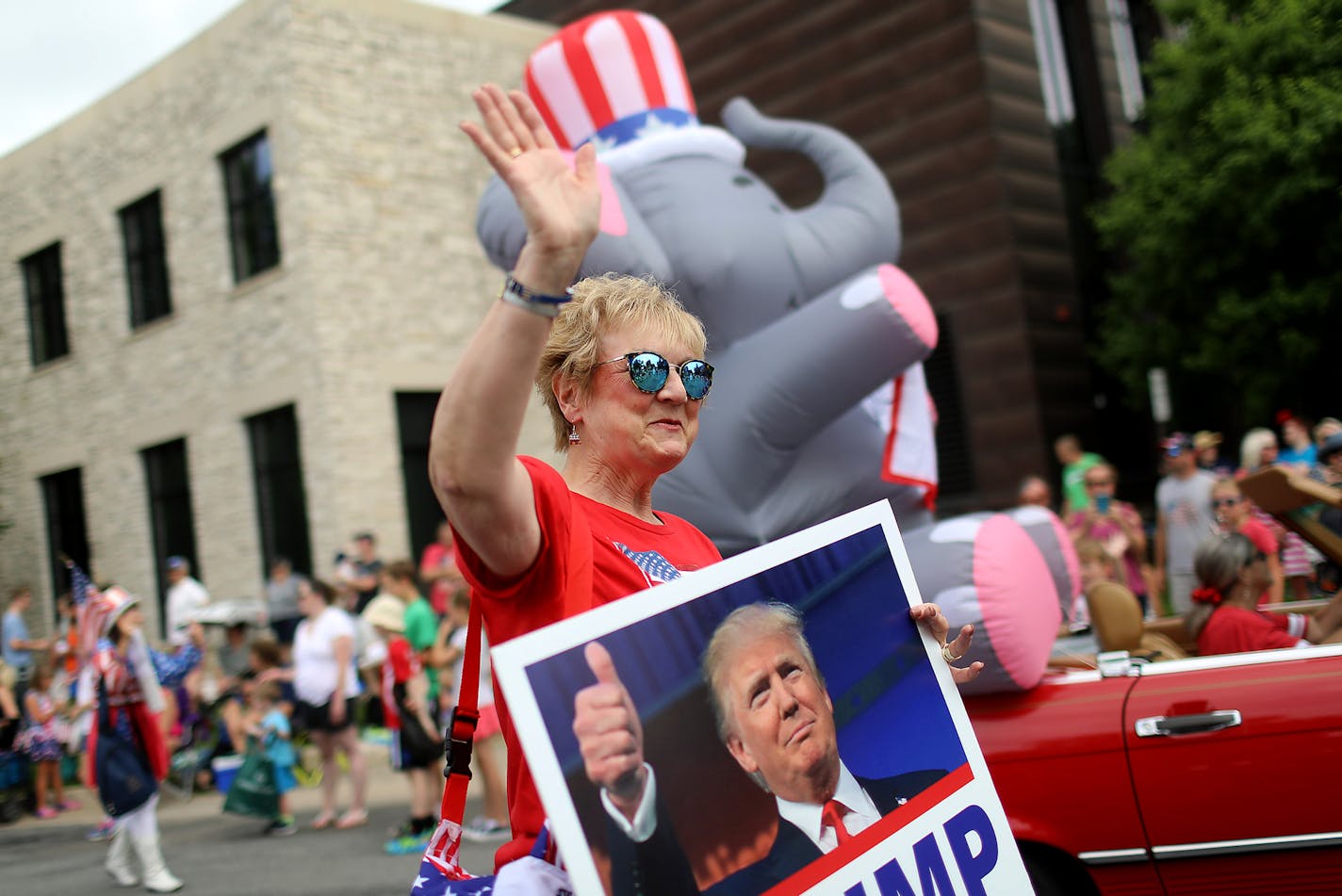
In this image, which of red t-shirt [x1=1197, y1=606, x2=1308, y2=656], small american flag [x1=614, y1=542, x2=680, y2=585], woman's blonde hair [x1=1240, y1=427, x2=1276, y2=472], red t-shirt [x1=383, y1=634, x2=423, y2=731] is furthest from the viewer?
woman's blonde hair [x1=1240, y1=427, x2=1276, y2=472]

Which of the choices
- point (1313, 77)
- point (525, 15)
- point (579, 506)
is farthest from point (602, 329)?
point (525, 15)

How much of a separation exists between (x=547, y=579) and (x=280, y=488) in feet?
42.2

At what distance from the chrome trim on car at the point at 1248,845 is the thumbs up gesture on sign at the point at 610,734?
2.28m

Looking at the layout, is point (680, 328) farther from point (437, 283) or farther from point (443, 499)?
point (437, 283)

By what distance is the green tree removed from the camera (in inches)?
487

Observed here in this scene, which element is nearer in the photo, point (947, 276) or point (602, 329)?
point (602, 329)

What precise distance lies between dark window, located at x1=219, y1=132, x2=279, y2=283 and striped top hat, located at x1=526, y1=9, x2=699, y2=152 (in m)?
8.45

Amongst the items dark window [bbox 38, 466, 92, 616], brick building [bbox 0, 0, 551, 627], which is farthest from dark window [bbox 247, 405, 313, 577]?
dark window [bbox 38, 466, 92, 616]

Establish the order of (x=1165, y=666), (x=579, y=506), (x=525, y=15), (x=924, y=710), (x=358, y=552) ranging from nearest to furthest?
(x=579, y=506)
(x=924, y=710)
(x=1165, y=666)
(x=358, y=552)
(x=525, y=15)

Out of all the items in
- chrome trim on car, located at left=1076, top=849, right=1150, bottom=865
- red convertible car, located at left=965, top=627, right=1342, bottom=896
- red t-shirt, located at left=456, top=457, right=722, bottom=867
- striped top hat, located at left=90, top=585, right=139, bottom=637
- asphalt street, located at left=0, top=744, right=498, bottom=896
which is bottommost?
asphalt street, located at left=0, top=744, right=498, bottom=896

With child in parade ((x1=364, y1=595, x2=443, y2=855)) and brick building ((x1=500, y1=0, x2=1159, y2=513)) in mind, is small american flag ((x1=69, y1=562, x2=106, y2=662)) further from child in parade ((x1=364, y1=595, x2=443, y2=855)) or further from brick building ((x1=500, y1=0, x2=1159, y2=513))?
brick building ((x1=500, y1=0, x2=1159, y2=513))

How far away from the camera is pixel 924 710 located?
208cm

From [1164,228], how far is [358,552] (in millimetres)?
9068

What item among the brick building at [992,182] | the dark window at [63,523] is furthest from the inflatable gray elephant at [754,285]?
the dark window at [63,523]
